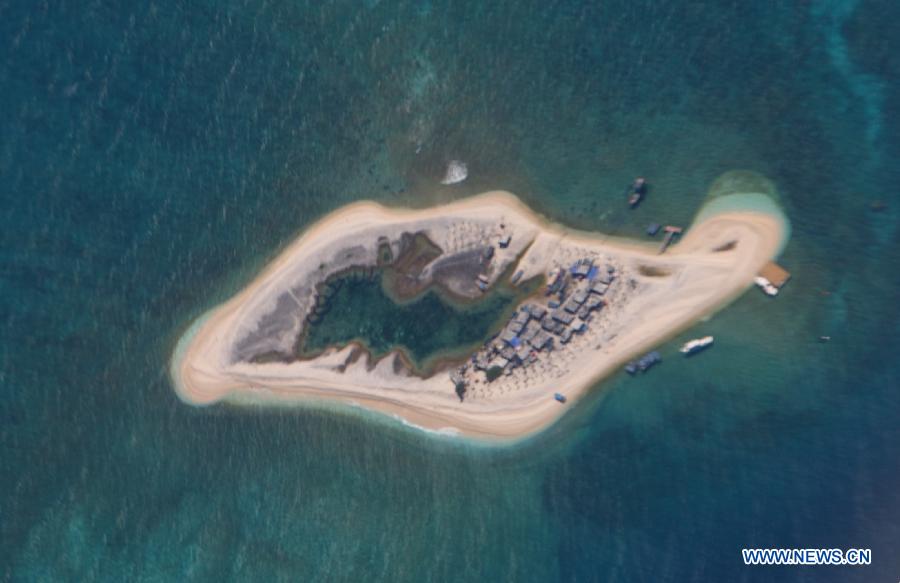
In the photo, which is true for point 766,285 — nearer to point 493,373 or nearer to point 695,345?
point 695,345

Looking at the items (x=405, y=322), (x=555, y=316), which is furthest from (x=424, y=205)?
(x=555, y=316)

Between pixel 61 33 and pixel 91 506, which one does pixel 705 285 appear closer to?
pixel 91 506

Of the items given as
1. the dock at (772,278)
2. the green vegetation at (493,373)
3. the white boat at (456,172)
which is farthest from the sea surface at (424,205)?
the green vegetation at (493,373)

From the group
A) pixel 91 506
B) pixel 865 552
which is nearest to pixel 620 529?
pixel 865 552

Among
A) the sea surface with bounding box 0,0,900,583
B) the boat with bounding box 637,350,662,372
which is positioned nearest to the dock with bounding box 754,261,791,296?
the sea surface with bounding box 0,0,900,583

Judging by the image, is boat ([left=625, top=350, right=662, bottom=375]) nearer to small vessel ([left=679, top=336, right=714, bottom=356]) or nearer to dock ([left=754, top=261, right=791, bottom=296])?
small vessel ([left=679, top=336, right=714, bottom=356])

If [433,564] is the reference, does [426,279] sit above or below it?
above
